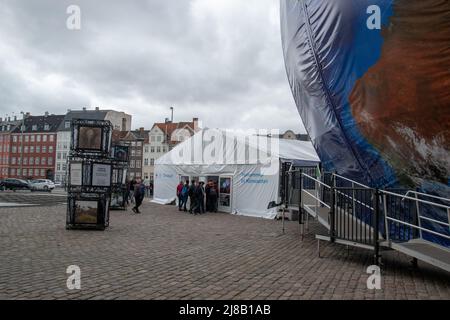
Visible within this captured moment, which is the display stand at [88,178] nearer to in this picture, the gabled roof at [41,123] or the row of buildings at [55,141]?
the row of buildings at [55,141]

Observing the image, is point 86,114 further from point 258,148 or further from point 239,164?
point 258,148

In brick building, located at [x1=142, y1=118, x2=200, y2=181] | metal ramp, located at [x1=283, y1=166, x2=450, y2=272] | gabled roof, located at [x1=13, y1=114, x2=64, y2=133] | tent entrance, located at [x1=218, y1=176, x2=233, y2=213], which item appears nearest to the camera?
metal ramp, located at [x1=283, y1=166, x2=450, y2=272]

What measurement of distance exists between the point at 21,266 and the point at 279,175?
13.0 meters

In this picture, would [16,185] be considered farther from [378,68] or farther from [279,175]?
[378,68]

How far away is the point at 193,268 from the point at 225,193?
14.3 metres

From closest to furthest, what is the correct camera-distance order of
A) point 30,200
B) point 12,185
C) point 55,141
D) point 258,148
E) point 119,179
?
point 258,148
point 119,179
point 30,200
point 12,185
point 55,141

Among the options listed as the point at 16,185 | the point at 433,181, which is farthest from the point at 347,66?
the point at 16,185

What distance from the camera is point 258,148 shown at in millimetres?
19516

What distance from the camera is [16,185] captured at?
50.3m

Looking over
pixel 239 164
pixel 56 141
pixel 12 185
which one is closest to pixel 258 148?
pixel 239 164

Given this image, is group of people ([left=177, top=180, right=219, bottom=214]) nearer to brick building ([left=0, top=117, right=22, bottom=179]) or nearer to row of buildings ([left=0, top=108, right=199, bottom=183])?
row of buildings ([left=0, top=108, right=199, bottom=183])

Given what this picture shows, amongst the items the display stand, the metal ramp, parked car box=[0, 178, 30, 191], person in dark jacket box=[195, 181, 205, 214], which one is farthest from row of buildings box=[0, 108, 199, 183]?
the metal ramp

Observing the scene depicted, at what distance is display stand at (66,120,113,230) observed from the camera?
488 inches

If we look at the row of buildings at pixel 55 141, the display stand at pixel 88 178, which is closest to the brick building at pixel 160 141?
the row of buildings at pixel 55 141
